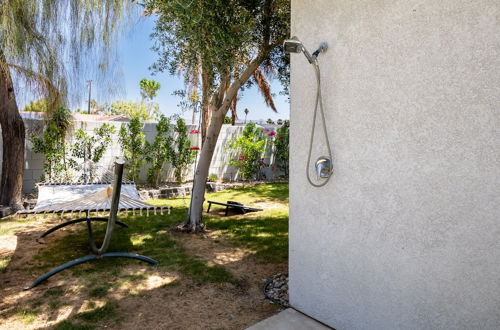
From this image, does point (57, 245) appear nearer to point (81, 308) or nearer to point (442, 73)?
point (81, 308)

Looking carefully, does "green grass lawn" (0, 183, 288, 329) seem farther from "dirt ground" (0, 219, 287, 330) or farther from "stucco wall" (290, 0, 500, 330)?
"stucco wall" (290, 0, 500, 330)

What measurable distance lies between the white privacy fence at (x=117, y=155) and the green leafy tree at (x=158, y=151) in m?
0.28

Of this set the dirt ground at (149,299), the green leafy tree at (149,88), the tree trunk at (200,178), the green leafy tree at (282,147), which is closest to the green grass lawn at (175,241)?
the dirt ground at (149,299)

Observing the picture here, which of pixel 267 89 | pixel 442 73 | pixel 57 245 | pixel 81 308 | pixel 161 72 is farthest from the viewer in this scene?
pixel 267 89

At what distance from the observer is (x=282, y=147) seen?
11.2m

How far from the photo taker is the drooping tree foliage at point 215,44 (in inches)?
158

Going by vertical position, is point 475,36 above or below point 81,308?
above

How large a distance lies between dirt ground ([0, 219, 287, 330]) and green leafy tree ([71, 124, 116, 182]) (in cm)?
382

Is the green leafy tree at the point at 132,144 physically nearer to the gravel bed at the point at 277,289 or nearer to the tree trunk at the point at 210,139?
the tree trunk at the point at 210,139

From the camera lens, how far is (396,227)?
2.42 metres

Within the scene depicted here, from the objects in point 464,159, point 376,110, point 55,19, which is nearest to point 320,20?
point 376,110

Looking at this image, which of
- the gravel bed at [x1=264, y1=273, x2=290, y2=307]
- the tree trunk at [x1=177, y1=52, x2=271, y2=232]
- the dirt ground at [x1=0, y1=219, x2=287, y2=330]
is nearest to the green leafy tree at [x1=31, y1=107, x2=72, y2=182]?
the dirt ground at [x1=0, y1=219, x2=287, y2=330]

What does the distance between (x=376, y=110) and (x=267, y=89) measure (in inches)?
405

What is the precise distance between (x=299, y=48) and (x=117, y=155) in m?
7.10
